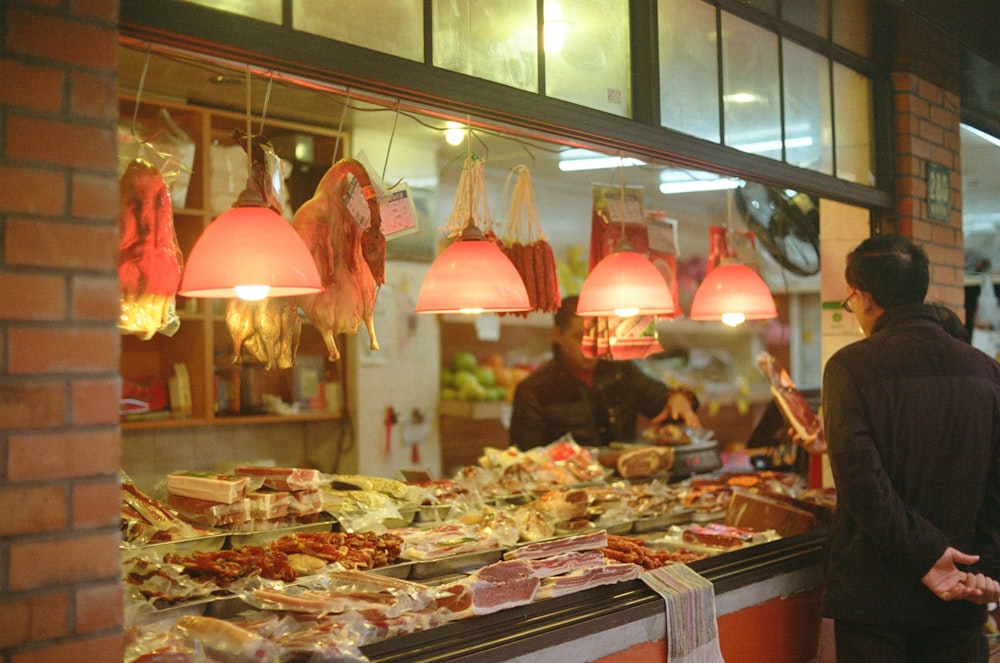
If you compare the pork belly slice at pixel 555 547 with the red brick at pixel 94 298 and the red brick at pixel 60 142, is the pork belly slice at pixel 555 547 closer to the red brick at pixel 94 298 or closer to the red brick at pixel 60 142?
the red brick at pixel 94 298

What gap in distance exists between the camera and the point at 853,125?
16.2ft

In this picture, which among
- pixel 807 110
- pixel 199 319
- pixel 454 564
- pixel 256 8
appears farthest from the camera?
pixel 199 319

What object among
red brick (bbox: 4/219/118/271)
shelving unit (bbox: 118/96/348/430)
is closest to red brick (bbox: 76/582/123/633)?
red brick (bbox: 4/219/118/271)

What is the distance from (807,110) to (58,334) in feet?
12.6

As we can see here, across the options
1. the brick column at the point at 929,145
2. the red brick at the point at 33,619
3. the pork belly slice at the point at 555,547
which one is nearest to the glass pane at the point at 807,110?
the brick column at the point at 929,145

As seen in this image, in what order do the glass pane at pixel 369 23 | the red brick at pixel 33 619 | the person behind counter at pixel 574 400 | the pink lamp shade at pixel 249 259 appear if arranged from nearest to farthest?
the red brick at pixel 33 619 → the pink lamp shade at pixel 249 259 → the glass pane at pixel 369 23 → the person behind counter at pixel 574 400

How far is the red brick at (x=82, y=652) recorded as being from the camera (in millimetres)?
1741

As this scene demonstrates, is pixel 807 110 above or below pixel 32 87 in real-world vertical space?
above

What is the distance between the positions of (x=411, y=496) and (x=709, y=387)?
7249 mm

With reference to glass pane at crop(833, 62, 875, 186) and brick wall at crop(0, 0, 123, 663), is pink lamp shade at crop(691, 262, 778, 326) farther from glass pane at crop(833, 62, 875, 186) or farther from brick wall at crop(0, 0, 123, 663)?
brick wall at crop(0, 0, 123, 663)

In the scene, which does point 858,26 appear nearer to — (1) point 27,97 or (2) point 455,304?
(2) point 455,304

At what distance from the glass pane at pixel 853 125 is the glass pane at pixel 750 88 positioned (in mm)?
604

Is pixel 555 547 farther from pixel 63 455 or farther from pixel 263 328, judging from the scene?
pixel 63 455

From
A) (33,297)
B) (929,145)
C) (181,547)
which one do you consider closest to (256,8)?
(33,297)
